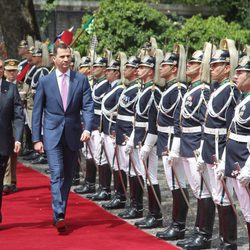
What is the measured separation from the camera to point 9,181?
14.1 m

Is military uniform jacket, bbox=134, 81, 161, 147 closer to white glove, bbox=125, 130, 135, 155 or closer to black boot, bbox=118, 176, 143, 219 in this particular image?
white glove, bbox=125, 130, 135, 155

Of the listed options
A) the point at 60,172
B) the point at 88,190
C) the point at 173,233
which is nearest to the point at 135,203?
the point at 60,172

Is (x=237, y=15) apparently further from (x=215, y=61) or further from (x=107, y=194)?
(x=215, y=61)

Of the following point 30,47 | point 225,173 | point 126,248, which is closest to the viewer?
point 225,173

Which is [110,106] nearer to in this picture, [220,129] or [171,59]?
[171,59]

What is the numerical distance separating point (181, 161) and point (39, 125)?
157cm

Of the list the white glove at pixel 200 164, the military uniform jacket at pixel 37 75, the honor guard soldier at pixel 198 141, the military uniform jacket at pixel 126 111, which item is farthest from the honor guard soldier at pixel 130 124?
the military uniform jacket at pixel 37 75

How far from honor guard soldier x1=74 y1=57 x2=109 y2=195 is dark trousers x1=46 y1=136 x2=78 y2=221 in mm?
2298

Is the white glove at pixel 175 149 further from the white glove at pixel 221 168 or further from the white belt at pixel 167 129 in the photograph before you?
the white glove at pixel 221 168

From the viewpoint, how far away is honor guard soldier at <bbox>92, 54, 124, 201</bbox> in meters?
12.9

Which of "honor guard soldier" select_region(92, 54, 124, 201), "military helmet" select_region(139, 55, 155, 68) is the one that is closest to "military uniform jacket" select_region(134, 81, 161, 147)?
"military helmet" select_region(139, 55, 155, 68)

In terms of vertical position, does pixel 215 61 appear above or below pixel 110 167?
above

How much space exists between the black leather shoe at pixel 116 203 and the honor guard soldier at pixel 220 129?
2.79 metres

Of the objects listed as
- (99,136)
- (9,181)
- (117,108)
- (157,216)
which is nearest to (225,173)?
(157,216)
